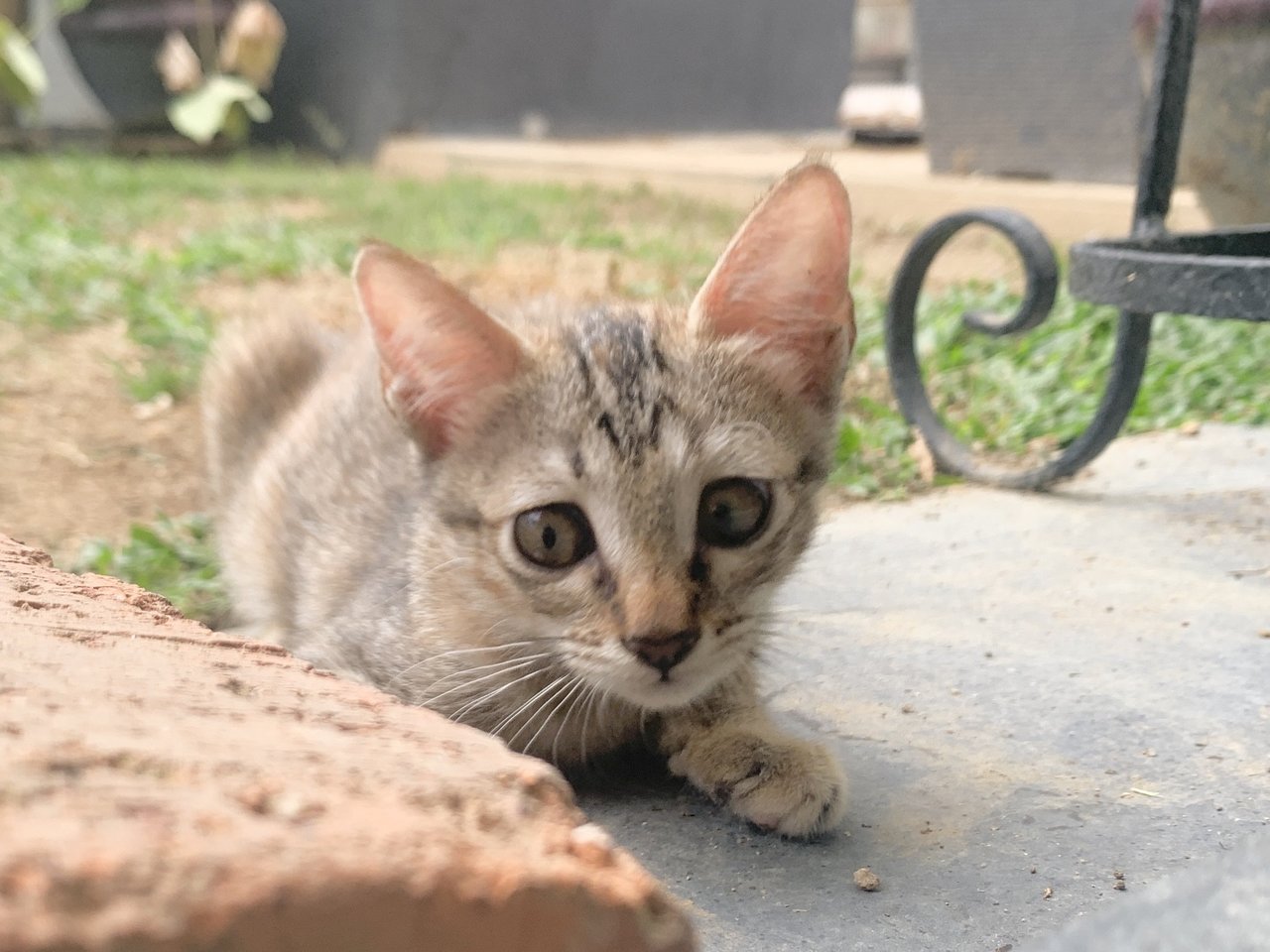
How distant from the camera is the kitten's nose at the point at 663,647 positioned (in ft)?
4.46

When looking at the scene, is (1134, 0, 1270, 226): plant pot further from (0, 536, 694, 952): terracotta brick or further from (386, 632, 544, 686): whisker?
(0, 536, 694, 952): terracotta brick

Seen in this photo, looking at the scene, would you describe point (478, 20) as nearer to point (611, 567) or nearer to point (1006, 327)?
point (1006, 327)

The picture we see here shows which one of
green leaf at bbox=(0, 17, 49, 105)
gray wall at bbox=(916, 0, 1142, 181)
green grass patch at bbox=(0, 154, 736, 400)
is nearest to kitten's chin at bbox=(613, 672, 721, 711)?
green grass patch at bbox=(0, 154, 736, 400)

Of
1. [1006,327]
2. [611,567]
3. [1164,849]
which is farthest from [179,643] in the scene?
[1006,327]

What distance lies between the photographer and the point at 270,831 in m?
0.64

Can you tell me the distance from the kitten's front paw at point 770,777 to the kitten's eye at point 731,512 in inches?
10.0

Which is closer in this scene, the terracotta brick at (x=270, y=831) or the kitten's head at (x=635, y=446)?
the terracotta brick at (x=270, y=831)

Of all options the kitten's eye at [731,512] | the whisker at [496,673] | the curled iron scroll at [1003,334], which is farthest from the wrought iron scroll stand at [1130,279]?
the whisker at [496,673]

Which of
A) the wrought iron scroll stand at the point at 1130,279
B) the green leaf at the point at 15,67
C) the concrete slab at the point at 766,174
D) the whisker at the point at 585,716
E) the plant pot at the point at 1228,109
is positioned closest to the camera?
the whisker at the point at 585,716

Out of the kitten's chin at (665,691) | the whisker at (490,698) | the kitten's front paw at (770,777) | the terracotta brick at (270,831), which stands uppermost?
the terracotta brick at (270,831)

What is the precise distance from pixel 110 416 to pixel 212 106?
5880mm

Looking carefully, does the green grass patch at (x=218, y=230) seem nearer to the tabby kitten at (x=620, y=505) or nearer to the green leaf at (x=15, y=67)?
the green leaf at (x=15, y=67)

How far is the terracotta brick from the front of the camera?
0.58m

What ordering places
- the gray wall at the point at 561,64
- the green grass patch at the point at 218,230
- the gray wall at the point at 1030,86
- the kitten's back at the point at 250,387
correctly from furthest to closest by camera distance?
1. the gray wall at the point at 561,64
2. the gray wall at the point at 1030,86
3. the green grass patch at the point at 218,230
4. the kitten's back at the point at 250,387
